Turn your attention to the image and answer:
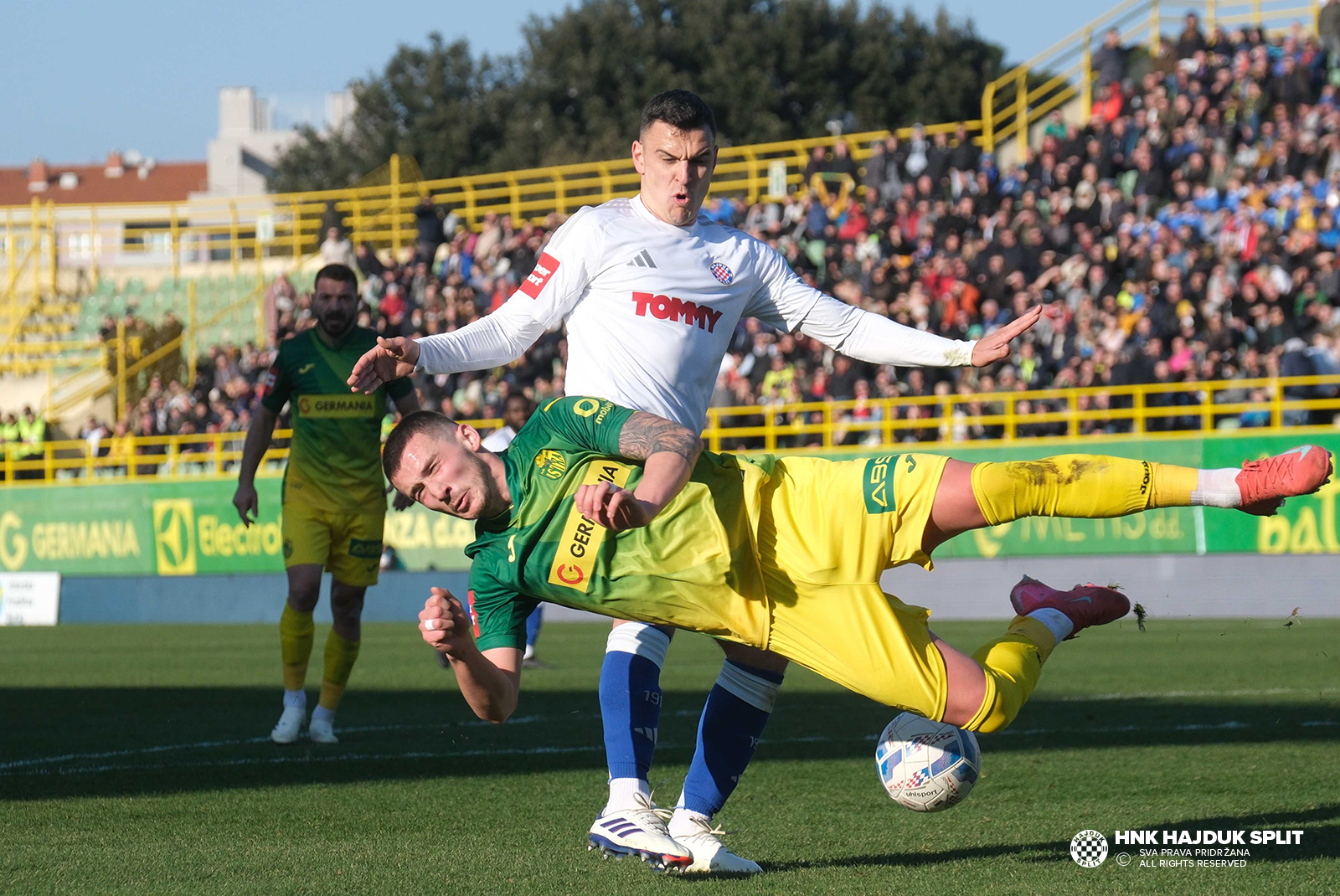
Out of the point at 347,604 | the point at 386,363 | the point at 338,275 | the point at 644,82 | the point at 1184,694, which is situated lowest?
the point at 1184,694

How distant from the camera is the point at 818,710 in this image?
9086mm

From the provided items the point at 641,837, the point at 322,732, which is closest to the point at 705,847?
the point at 641,837

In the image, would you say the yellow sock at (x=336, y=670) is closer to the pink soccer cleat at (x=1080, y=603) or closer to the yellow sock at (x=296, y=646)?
the yellow sock at (x=296, y=646)

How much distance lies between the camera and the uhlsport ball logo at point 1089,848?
15.0 ft

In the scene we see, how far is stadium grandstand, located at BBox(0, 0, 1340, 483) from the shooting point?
58.7 feet

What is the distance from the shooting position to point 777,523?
4199 mm

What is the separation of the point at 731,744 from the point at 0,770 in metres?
3.65

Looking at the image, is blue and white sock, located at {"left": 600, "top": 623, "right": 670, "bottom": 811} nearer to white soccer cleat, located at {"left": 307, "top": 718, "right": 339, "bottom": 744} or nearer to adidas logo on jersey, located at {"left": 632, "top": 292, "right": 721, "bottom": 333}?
adidas logo on jersey, located at {"left": 632, "top": 292, "right": 721, "bottom": 333}

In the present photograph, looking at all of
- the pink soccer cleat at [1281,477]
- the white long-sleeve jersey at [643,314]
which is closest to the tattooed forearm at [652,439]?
the white long-sleeve jersey at [643,314]

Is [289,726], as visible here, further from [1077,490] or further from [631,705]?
[1077,490]

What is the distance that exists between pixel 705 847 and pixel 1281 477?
1.91 m

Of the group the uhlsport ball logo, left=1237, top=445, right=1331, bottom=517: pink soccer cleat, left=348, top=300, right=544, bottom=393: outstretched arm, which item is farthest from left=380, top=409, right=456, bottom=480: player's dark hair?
the uhlsport ball logo

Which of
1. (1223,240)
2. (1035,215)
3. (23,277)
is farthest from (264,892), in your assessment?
(23,277)

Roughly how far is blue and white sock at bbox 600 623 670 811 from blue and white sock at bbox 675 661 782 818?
0.16m
